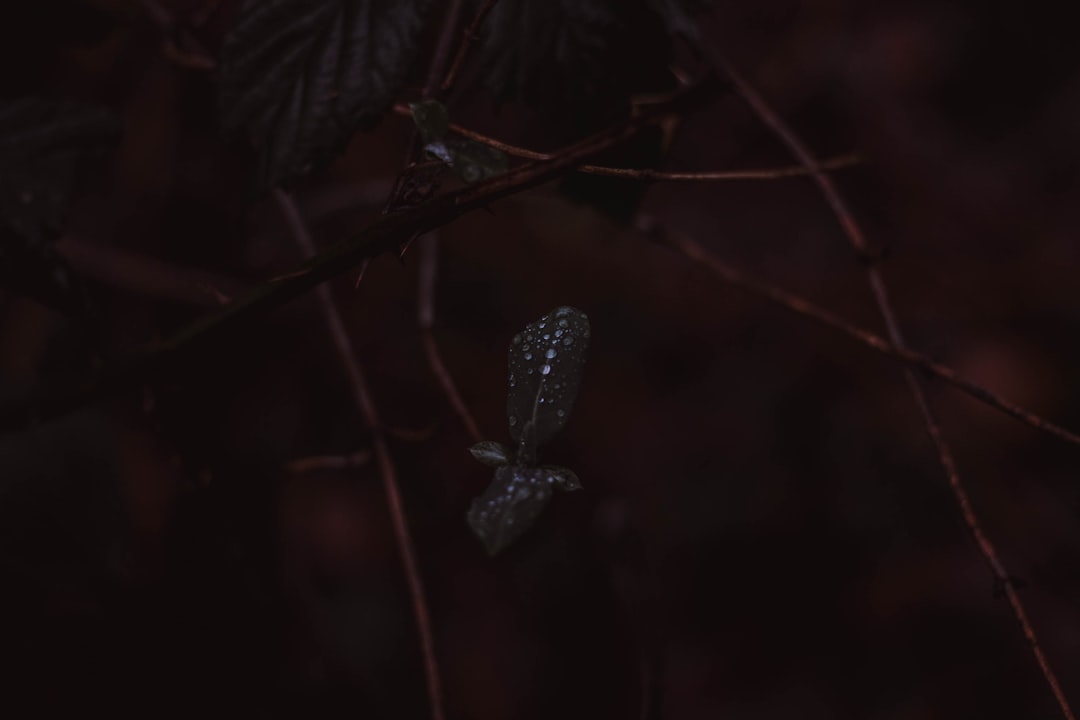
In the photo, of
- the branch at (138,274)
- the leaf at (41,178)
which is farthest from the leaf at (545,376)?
the branch at (138,274)

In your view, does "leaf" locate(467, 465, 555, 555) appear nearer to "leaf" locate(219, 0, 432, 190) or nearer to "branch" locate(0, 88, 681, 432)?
"branch" locate(0, 88, 681, 432)

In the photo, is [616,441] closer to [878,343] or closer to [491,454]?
[878,343]

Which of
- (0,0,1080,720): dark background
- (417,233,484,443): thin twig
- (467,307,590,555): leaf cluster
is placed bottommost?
(0,0,1080,720): dark background

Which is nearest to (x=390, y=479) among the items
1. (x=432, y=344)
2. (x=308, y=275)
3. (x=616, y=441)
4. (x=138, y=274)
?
(x=432, y=344)

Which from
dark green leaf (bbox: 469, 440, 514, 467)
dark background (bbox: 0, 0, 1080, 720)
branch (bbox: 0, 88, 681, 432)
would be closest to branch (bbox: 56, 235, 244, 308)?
dark background (bbox: 0, 0, 1080, 720)

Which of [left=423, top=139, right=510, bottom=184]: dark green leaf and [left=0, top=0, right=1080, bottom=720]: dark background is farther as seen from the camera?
[left=0, top=0, right=1080, bottom=720]: dark background

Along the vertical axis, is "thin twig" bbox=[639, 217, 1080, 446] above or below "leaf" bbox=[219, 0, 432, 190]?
below

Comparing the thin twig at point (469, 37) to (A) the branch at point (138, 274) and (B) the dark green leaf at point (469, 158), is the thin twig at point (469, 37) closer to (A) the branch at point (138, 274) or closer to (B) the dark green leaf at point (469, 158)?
(B) the dark green leaf at point (469, 158)
